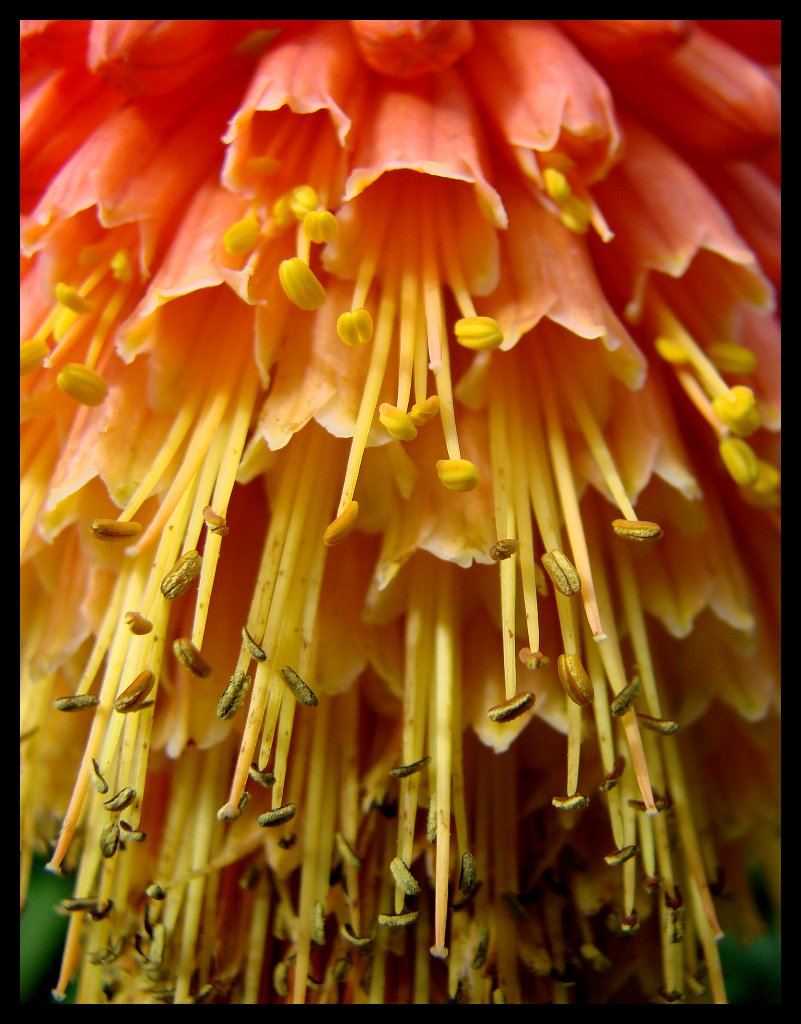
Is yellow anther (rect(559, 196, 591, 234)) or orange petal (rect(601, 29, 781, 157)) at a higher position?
orange petal (rect(601, 29, 781, 157))

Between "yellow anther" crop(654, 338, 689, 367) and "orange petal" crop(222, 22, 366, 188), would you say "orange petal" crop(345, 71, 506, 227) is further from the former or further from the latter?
"yellow anther" crop(654, 338, 689, 367)

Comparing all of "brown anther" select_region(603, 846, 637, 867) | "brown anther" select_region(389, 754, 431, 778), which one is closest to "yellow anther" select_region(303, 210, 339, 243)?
"brown anther" select_region(389, 754, 431, 778)

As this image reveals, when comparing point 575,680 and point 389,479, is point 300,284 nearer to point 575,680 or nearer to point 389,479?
point 389,479

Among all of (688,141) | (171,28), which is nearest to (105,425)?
(171,28)

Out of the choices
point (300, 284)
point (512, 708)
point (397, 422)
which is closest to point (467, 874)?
point (512, 708)

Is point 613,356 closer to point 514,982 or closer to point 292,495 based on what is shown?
point 292,495

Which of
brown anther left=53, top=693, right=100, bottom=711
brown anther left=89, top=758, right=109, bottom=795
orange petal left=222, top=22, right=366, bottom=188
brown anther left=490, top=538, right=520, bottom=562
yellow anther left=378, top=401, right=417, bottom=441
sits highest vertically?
orange petal left=222, top=22, right=366, bottom=188
